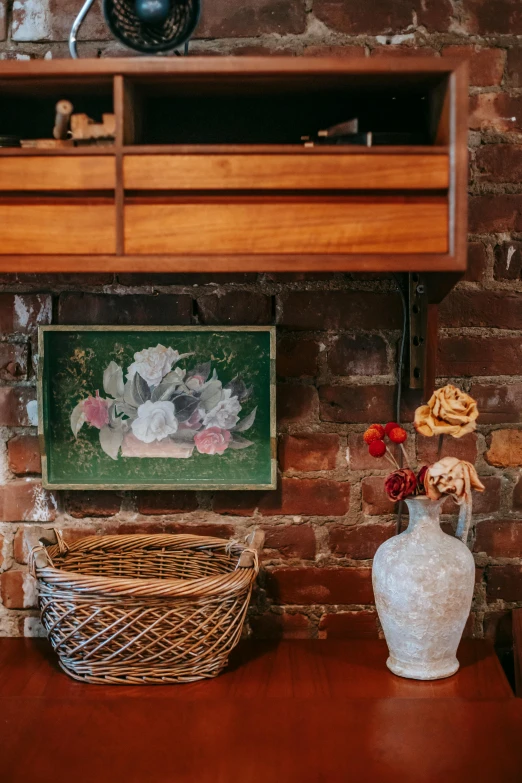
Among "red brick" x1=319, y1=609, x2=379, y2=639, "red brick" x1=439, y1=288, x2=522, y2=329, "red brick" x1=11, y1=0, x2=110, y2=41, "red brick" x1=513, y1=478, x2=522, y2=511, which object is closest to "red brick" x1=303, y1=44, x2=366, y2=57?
"red brick" x1=11, y1=0, x2=110, y2=41

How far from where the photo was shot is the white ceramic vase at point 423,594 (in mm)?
1379

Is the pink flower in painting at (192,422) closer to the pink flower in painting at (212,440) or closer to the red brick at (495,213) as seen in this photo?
the pink flower in painting at (212,440)

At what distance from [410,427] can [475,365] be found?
193 millimetres

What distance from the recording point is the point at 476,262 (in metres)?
1.64

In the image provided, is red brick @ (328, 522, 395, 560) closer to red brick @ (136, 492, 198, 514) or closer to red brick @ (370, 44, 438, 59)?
red brick @ (136, 492, 198, 514)

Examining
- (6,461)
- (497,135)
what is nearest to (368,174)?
(497,135)

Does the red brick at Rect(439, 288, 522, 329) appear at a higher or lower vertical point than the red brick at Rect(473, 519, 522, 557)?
higher

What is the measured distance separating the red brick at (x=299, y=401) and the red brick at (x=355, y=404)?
0.06 feet

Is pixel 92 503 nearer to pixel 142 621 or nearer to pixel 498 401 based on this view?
pixel 142 621

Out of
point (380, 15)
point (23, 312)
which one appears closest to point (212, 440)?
point (23, 312)

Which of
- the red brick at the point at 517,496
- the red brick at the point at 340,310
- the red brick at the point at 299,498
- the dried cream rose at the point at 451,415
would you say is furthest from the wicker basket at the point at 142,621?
the red brick at the point at 517,496

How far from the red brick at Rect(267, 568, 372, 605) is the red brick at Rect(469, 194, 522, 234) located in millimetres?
783

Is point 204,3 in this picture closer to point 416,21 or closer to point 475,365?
point 416,21

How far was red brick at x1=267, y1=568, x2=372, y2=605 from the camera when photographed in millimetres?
1661
